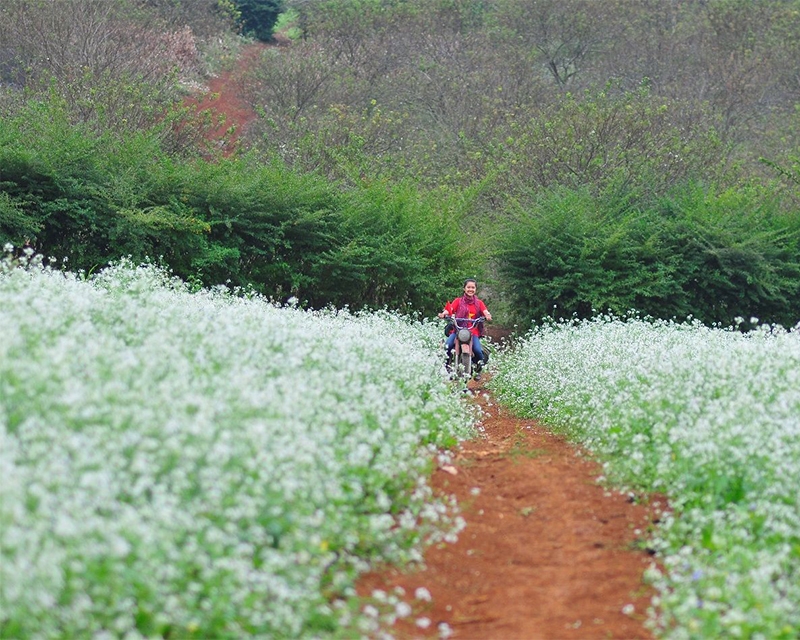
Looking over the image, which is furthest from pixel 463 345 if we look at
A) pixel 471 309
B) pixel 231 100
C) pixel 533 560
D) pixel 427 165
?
pixel 231 100

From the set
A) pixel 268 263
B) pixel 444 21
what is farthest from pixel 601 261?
pixel 444 21

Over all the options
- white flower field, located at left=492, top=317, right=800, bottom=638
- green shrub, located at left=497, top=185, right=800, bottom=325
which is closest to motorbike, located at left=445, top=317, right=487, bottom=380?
white flower field, located at left=492, top=317, right=800, bottom=638

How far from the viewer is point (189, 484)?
234 inches

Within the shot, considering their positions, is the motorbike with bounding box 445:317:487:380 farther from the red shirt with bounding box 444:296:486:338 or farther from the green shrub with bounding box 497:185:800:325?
the green shrub with bounding box 497:185:800:325

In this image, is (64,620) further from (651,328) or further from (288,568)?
(651,328)

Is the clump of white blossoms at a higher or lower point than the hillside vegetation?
lower

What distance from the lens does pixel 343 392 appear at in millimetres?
8859

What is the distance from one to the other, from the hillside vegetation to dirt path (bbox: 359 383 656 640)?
43.1 feet

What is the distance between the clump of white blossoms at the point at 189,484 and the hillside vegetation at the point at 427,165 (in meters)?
13.3

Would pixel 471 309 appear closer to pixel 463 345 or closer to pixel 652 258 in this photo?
pixel 463 345

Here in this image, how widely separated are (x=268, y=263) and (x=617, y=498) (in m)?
15.3

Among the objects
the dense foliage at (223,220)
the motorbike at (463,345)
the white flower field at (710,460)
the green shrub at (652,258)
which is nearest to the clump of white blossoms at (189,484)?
the white flower field at (710,460)

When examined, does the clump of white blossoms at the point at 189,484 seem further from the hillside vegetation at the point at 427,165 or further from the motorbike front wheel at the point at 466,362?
the hillside vegetation at the point at 427,165

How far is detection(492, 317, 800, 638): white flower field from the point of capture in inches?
254
